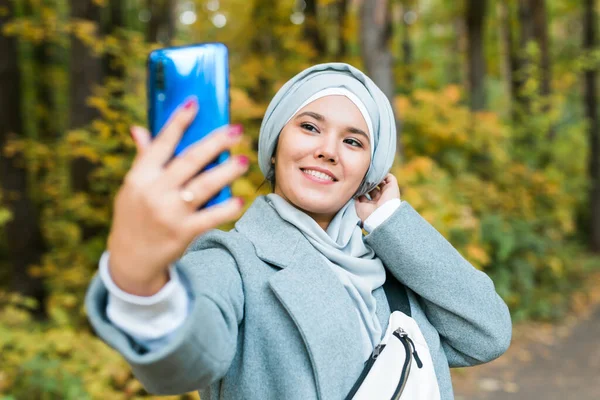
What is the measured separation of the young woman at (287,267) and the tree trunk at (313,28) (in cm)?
737

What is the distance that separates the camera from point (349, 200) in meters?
1.59

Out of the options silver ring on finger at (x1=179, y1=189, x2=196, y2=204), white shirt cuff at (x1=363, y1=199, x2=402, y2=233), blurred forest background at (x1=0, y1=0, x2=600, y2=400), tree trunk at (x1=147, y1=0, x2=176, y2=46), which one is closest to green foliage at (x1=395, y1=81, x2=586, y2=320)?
blurred forest background at (x1=0, y1=0, x2=600, y2=400)

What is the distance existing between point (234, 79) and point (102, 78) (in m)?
1.63

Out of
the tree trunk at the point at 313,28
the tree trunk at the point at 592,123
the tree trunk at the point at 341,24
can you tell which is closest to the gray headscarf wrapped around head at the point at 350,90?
the tree trunk at the point at 313,28

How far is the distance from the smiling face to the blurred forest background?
110 inches

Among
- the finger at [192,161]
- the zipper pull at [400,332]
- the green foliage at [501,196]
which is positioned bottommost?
the green foliage at [501,196]

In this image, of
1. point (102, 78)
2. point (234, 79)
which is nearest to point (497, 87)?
point (234, 79)

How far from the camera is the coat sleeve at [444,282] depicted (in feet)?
4.92

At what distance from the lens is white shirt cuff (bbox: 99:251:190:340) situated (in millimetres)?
882

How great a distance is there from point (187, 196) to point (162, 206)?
0.04 metres

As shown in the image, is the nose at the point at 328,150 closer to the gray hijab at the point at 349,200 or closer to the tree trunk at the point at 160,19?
the gray hijab at the point at 349,200

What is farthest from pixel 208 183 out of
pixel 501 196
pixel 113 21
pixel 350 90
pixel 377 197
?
pixel 113 21

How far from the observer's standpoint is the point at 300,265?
136cm

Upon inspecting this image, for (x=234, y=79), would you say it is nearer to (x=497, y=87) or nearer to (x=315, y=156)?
(x=315, y=156)
